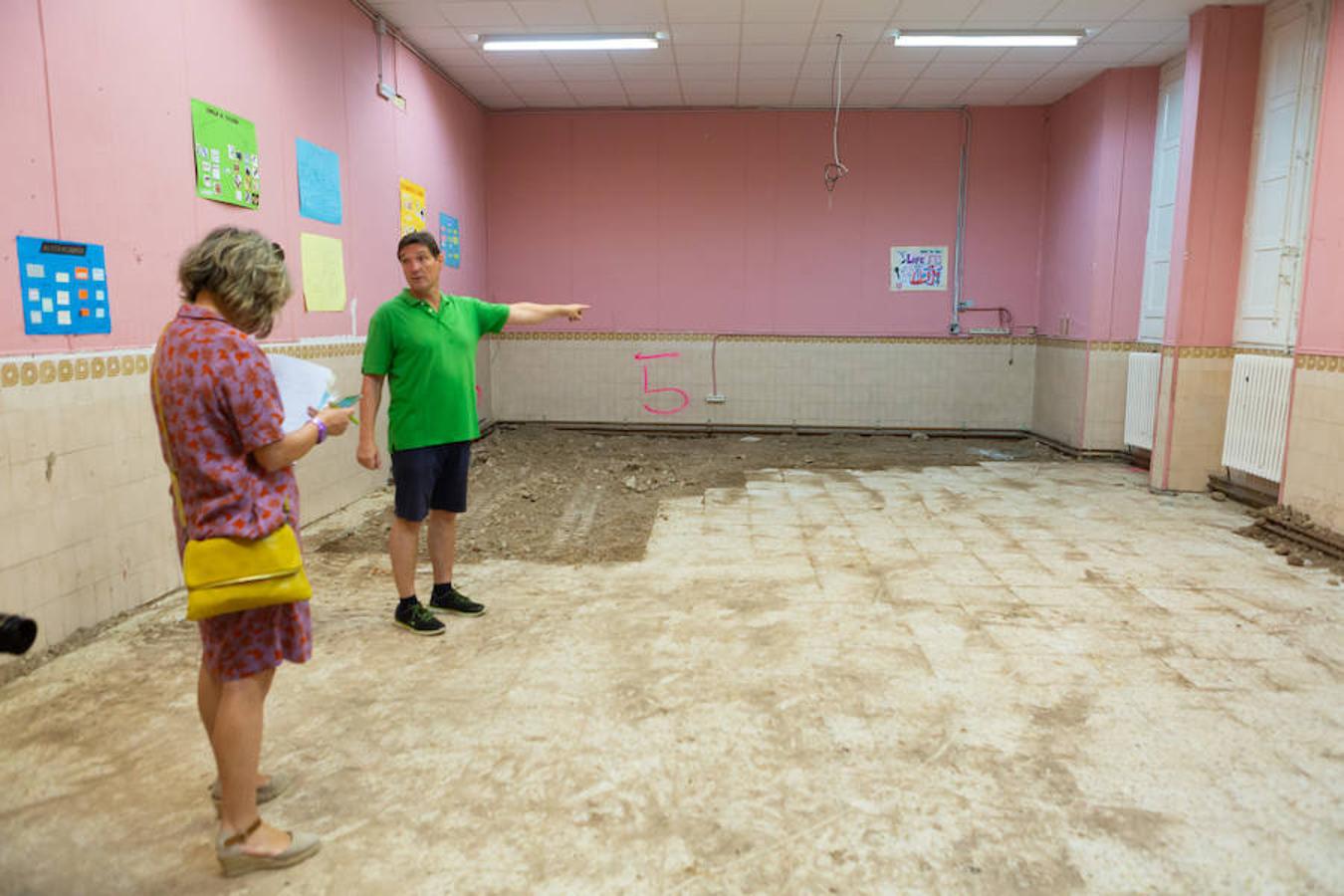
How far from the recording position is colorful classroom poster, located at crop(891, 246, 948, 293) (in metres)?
8.34

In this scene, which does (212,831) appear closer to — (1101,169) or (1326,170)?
(1326,170)

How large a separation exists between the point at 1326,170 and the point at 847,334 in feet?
14.0

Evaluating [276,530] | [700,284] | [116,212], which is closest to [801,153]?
[700,284]

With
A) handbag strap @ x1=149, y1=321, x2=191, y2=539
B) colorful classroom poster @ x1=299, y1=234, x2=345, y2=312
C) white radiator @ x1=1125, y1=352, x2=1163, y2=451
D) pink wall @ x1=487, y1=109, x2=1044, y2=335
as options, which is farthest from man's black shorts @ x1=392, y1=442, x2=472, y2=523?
pink wall @ x1=487, y1=109, x2=1044, y2=335

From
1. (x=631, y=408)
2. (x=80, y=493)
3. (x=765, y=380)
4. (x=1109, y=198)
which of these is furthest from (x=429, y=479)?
(x=1109, y=198)

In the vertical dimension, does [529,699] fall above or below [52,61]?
below

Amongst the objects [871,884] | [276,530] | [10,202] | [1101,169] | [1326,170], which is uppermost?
[1101,169]

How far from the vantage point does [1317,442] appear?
464cm

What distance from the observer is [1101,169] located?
695 centimetres

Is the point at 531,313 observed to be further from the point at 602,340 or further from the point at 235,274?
the point at 602,340

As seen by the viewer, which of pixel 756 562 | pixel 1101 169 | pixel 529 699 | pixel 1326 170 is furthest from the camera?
pixel 1101 169

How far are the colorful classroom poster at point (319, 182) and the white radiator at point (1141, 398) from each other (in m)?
5.65

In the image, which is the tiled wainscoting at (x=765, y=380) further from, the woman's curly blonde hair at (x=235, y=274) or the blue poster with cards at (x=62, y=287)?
the woman's curly blonde hair at (x=235, y=274)

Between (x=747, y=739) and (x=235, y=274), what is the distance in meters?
1.73
